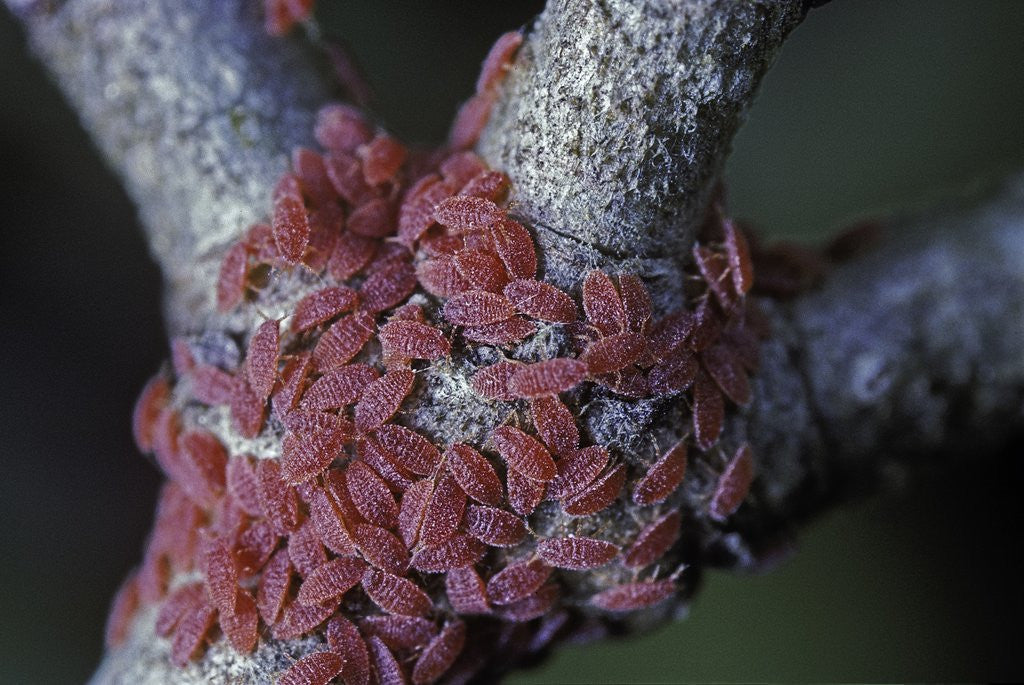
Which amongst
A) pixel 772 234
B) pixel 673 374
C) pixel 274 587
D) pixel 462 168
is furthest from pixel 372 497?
pixel 772 234

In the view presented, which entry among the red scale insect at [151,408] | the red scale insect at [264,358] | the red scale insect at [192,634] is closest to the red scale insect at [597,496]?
the red scale insect at [264,358]

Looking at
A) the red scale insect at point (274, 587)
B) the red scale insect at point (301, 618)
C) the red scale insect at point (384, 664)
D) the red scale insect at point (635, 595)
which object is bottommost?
the red scale insect at point (635, 595)

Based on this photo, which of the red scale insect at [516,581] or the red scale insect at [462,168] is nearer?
the red scale insect at [516,581]

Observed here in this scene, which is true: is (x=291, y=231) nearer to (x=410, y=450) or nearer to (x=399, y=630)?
(x=410, y=450)

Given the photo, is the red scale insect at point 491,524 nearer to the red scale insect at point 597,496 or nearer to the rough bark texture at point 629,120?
the red scale insect at point 597,496

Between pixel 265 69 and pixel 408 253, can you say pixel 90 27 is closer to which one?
pixel 265 69

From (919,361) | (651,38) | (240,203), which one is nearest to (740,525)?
(919,361)

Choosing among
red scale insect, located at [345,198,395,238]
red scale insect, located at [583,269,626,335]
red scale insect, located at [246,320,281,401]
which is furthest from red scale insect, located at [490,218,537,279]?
red scale insect, located at [246,320,281,401]

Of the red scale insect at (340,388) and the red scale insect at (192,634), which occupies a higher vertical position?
the red scale insect at (340,388)
